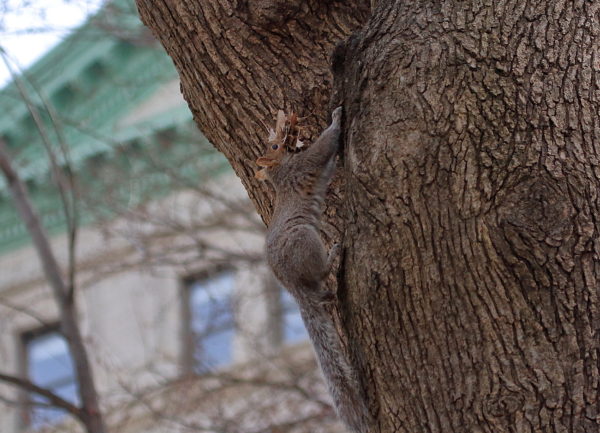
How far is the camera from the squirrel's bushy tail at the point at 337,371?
363 centimetres

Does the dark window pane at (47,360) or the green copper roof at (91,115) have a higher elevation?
the green copper roof at (91,115)

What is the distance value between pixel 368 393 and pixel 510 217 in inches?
28.9

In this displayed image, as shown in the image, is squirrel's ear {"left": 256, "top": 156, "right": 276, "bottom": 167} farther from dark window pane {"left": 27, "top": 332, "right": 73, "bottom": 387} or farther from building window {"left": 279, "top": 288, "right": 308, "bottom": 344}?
dark window pane {"left": 27, "top": 332, "right": 73, "bottom": 387}

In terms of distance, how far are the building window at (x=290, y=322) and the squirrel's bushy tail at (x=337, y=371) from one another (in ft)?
21.6

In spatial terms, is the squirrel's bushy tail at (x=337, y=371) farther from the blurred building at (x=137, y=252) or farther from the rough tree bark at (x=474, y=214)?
the blurred building at (x=137, y=252)

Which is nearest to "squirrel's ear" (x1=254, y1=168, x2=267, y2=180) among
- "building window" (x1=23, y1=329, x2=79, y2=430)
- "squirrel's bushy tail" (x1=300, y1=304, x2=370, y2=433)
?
"squirrel's bushy tail" (x1=300, y1=304, x2=370, y2=433)

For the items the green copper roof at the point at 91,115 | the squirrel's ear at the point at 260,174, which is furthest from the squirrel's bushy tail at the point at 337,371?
the green copper roof at the point at 91,115

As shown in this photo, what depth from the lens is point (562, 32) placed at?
3693mm

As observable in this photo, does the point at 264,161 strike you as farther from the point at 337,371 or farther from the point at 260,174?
the point at 337,371

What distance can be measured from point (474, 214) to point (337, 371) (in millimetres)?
838

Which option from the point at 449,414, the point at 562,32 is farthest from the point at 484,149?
the point at 449,414

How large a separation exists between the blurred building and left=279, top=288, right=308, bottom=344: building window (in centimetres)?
3

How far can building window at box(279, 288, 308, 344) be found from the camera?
11906 mm

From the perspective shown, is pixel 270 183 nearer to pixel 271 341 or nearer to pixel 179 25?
pixel 179 25
